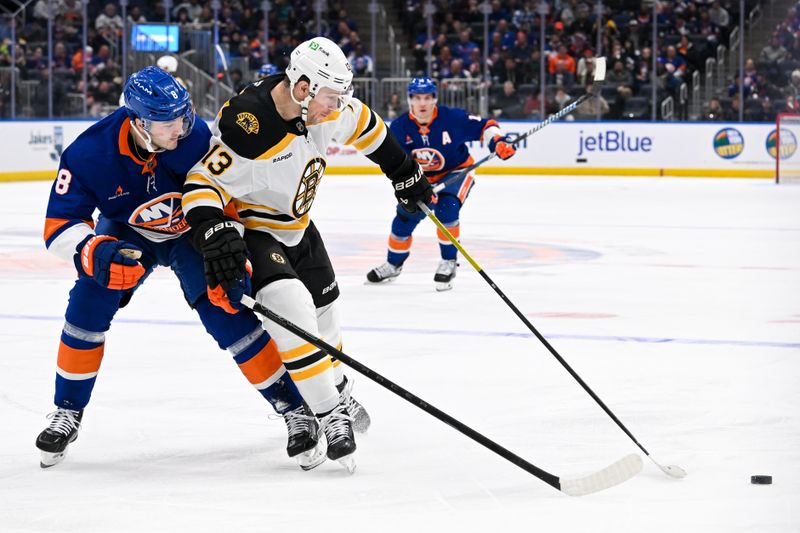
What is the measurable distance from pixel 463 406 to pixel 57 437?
1237 millimetres

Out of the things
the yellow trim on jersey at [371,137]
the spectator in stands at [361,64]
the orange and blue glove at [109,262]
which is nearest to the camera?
the orange and blue glove at [109,262]

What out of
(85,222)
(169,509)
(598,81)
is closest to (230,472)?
(169,509)

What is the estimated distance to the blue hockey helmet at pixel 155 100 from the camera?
118 inches

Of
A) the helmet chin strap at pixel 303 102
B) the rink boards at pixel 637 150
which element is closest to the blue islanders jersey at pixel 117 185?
the helmet chin strap at pixel 303 102

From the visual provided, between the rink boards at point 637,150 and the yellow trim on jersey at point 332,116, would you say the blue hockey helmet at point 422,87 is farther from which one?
the rink boards at point 637,150

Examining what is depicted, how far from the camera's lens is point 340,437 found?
3.08m

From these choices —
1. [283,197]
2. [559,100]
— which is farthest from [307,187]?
[559,100]

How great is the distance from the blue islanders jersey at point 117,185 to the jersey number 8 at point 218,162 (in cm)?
5

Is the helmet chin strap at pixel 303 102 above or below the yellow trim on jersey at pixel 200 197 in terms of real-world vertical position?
above

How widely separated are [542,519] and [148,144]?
4.16 ft

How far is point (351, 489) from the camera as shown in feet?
9.64

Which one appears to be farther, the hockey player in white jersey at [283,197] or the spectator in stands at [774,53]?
the spectator in stands at [774,53]

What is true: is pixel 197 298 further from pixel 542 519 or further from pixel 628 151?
pixel 628 151

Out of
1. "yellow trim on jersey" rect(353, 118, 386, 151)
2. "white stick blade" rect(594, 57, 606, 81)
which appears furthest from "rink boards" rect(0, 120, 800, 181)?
"yellow trim on jersey" rect(353, 118, 386, 151)
